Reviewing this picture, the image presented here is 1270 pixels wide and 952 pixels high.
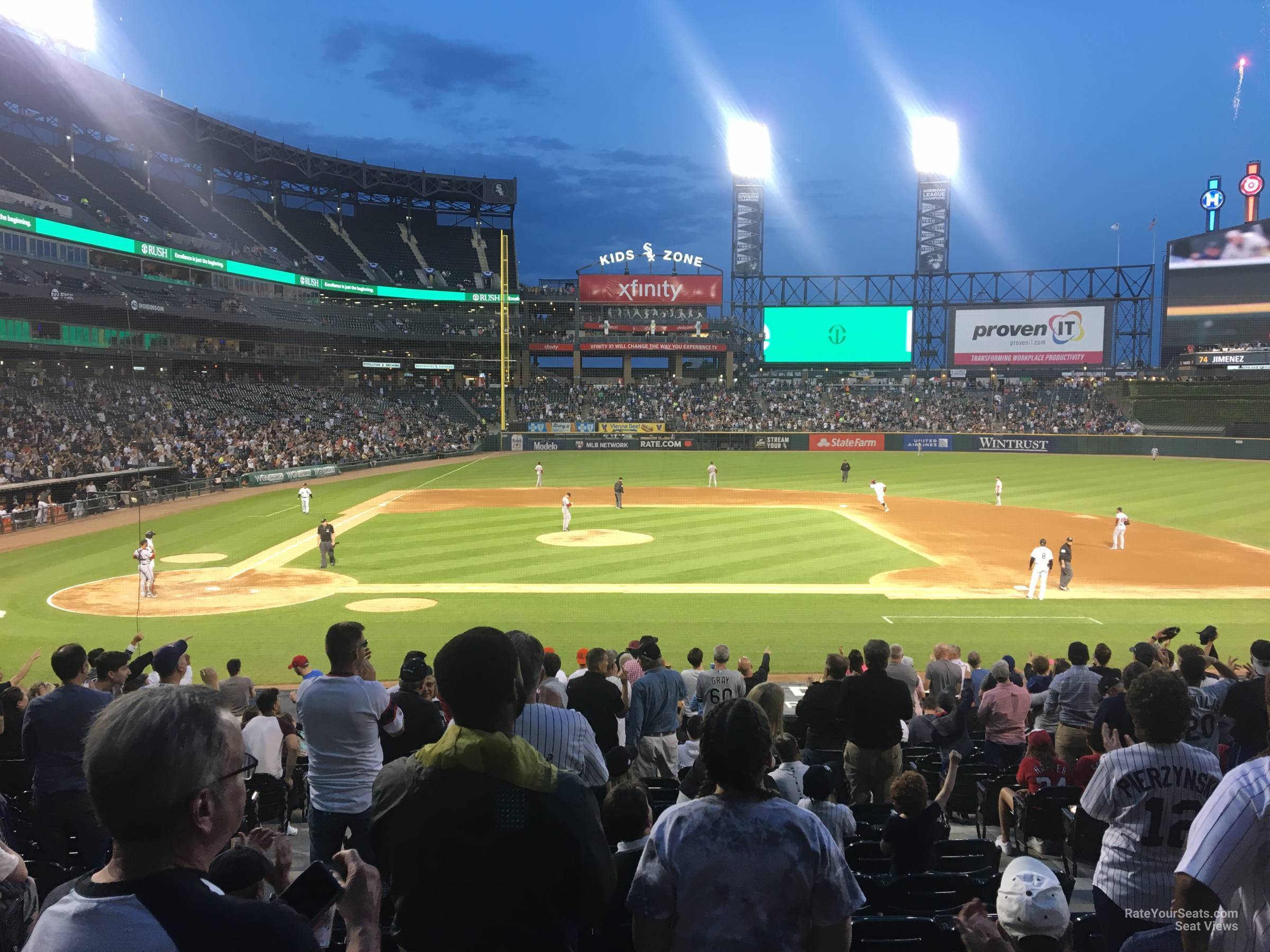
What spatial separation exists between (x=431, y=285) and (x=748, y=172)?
114ft

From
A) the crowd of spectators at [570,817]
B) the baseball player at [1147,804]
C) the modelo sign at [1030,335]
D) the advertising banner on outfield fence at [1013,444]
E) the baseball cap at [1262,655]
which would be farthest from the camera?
the modelo sign at [1030,335]

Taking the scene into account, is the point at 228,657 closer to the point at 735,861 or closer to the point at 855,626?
the point at 855,626

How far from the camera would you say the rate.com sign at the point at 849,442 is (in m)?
71.3

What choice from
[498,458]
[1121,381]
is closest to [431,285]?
[498,458]

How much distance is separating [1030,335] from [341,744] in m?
86.7

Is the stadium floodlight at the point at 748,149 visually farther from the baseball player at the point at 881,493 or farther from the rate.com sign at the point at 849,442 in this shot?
the baseball player at the point at 881,493

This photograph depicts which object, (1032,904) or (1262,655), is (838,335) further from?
(1032,904)

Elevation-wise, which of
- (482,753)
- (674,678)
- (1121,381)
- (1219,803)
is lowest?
(674,678)

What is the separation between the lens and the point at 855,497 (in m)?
42.4

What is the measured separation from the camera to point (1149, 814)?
168 inches

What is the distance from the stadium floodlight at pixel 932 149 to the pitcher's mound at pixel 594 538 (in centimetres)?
7054

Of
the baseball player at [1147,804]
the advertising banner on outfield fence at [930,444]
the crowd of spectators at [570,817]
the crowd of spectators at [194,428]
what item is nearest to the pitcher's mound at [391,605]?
the crowd of spectators at [570,817]

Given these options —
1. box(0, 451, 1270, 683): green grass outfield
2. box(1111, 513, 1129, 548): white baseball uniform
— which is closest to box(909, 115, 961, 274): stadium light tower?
box(0, 451, 1270, 683): green grass outfield

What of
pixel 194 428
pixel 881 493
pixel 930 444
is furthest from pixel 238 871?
pixel 930 444
